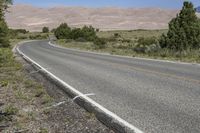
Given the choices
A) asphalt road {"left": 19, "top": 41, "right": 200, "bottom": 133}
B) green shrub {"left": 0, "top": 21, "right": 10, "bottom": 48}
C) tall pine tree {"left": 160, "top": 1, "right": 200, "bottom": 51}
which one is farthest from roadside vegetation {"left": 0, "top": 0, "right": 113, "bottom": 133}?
green shrub {"left": 0, "top": 21, "right": 10, "bottom": 48}

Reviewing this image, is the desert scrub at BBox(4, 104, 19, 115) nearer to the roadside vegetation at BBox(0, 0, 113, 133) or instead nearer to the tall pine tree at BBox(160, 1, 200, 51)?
the roadside vegetation at BBox(0, 0, 113, 133)

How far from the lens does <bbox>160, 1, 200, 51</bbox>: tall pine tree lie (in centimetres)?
3284

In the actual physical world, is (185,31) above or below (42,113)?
below

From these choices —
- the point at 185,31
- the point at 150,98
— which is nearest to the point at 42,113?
the point at 150,98

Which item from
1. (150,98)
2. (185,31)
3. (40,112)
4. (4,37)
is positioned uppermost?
(150,98)

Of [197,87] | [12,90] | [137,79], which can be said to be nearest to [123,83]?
[137,79]

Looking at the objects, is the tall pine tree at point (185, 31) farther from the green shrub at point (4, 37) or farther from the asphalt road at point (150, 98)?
the green shrub at point (4, 37)

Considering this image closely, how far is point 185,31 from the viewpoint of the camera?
3300cm

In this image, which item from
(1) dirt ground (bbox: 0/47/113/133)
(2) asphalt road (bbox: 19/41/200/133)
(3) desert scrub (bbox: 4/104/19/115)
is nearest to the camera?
(2) asphalt road (bbox: 19/41/200/133)

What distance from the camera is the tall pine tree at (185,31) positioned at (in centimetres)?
3284

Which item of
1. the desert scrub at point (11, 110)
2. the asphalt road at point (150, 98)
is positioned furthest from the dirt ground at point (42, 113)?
the asphalt road at point (150, 98)

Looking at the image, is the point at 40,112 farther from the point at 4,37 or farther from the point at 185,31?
the point at 4,37

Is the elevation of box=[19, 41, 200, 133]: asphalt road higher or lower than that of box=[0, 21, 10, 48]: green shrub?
higher

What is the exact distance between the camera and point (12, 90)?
1473cm
